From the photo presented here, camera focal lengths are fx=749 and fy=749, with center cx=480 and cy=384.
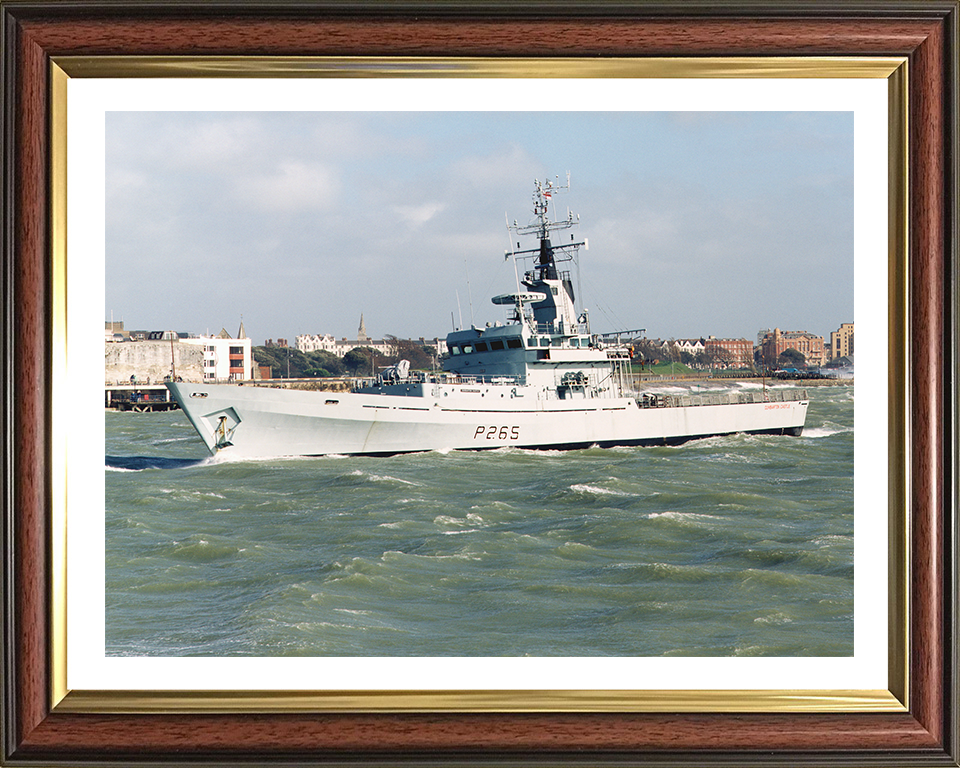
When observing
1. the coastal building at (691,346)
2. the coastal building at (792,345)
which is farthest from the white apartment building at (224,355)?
the coastal building at (792,345)

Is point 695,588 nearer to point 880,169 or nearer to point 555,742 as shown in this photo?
point 555,742

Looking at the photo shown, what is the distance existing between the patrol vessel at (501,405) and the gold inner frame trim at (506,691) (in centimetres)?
632

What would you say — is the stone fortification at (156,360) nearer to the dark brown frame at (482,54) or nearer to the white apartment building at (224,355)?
the white apartment building at (224,355)

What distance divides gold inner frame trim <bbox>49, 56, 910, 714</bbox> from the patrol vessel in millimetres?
6324

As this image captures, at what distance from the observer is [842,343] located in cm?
229

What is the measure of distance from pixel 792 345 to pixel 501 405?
7.12 metres

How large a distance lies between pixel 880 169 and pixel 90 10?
1.95 metres

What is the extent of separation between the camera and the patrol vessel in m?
9.72

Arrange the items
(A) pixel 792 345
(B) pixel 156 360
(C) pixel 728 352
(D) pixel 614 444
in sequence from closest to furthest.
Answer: (A) pixel 792 345 → (C) pixel 728 352 → (B) pixel 156 360 → (D) pixel 614 444

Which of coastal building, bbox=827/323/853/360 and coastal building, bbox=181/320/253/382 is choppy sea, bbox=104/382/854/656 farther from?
coastal building, bbox=181/320/253/382

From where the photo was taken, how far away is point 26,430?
70.4 inches

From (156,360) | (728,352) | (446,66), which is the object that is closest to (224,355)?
(156,360)

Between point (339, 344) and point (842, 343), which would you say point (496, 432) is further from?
point (842, 343)

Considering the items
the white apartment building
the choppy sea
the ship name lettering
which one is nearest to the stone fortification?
the white apartment building
